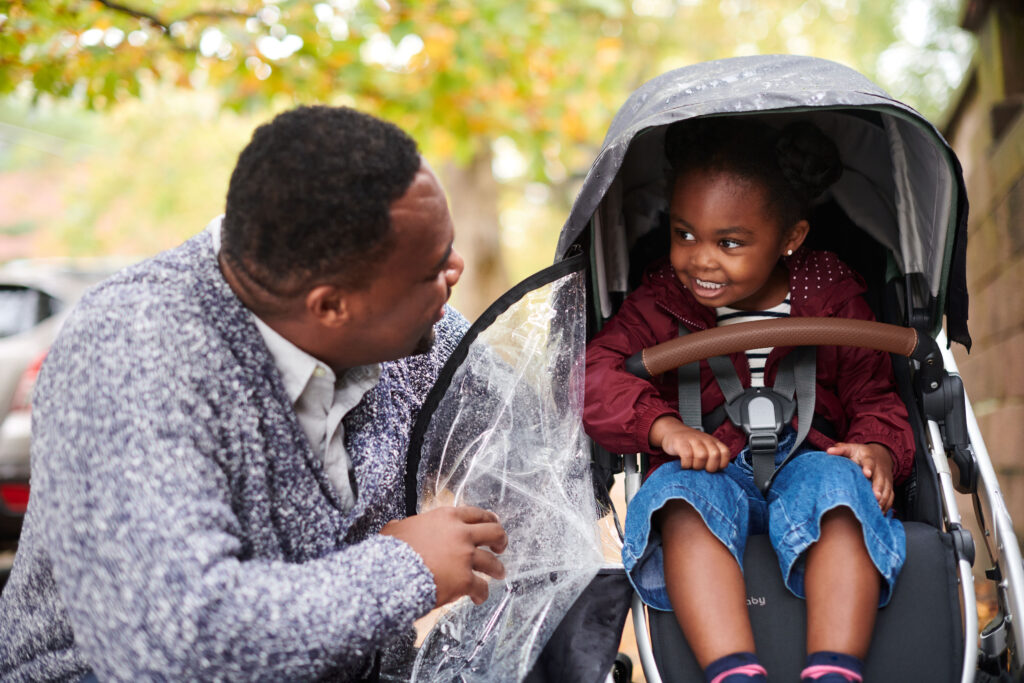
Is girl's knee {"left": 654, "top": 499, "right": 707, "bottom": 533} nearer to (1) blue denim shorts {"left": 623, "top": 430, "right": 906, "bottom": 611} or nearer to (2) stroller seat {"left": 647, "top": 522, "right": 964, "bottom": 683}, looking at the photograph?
(1) blue denim shorts {"left": 623, "top": 430, "right": 906, "bottom": 611}

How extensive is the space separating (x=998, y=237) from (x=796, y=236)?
87.2 inches

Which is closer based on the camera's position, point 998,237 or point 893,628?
point 893,628

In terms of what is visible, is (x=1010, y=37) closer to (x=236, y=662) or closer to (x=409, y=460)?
(x=409, y=460)

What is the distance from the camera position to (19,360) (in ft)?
15.2

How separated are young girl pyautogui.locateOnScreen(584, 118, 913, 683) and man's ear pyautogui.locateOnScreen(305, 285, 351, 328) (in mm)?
783

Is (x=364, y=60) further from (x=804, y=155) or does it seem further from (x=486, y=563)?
(x=486, y=563)

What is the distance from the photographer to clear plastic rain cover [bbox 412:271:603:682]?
209 centimetres

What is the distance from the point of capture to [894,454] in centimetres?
222

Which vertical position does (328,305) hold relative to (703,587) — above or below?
above

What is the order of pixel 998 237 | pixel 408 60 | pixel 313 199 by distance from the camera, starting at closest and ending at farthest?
1. pixel 313 199
2. pixel 998 237
3. pixel 408 60

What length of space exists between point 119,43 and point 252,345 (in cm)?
347

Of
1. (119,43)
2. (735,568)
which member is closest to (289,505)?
(735,568)

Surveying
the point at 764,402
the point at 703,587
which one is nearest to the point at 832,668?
the point at 703,587

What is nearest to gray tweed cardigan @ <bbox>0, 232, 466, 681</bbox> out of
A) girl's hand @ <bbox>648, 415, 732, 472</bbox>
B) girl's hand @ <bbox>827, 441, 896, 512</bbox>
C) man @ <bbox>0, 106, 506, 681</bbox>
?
man @ <bbox>0, 106, 506, 681</bbox>
